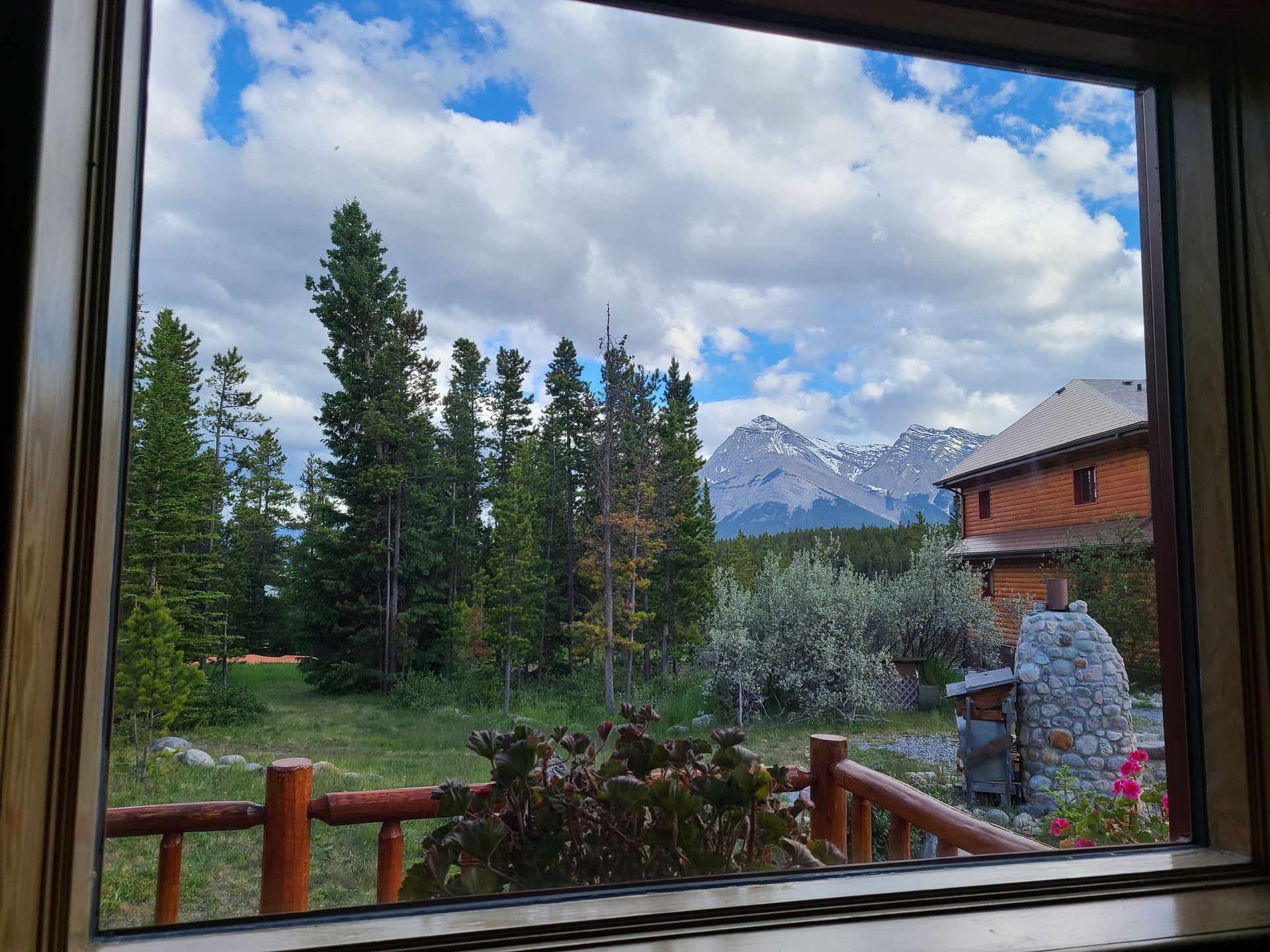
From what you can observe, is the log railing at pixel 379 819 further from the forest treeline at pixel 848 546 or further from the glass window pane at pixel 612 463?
the forest treeline at pixel 848 546

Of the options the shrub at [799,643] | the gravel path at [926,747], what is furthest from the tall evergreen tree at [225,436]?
the gravel path at [926,747]

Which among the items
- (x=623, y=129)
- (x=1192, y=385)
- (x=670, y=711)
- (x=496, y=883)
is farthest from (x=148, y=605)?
(x=1192, y=385)

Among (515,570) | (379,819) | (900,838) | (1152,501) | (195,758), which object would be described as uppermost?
(1152,501)

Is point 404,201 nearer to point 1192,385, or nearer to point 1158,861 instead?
point 1192,385

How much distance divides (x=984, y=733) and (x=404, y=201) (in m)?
1.23

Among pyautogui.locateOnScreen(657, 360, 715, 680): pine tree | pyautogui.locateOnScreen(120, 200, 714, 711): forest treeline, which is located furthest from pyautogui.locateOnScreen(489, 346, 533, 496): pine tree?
pyautogui.locateOnScreen(657, 360, 715, 680): pine tree

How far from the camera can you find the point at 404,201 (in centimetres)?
101

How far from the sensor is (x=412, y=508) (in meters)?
1.07

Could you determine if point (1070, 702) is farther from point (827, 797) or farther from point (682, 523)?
point (682, 523)

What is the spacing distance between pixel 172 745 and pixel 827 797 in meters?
0.94

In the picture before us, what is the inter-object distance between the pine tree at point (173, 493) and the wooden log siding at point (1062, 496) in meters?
1.16

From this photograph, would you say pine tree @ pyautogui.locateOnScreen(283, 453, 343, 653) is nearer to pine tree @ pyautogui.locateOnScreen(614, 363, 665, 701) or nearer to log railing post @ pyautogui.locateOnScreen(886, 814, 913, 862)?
pine tree @ pyautogui.locateOnScreen(614, 363, 665, 701)

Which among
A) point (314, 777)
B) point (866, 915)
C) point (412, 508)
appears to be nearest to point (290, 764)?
point (314, 777)

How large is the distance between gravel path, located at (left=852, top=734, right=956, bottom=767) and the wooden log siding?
0.28m
